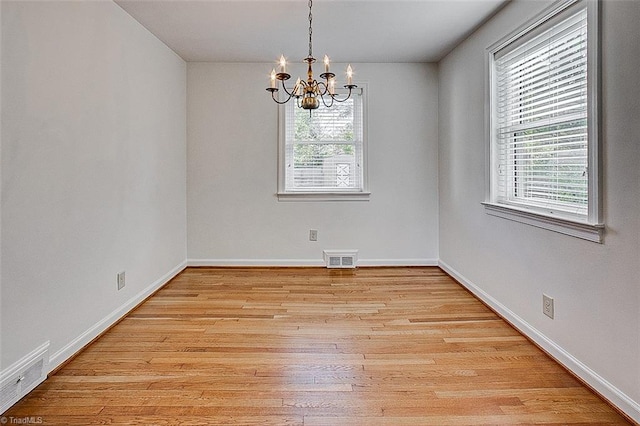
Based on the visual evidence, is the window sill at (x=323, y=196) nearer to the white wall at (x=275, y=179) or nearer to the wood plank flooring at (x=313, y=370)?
the white wall at (x=275, y=179)

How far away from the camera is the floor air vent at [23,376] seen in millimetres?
1826

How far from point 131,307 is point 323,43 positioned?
9.91ft

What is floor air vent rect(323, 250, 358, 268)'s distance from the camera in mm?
4648

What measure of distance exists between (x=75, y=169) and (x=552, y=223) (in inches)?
117

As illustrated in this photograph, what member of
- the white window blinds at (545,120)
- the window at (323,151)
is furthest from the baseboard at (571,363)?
the window at (323,151)

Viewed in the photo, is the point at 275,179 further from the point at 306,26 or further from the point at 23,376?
the point at 23,376

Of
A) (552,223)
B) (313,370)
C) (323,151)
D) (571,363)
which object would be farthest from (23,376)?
(323,151)

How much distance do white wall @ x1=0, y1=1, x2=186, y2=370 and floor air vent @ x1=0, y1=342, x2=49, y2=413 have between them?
5 cm

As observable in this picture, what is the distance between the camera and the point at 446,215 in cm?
443

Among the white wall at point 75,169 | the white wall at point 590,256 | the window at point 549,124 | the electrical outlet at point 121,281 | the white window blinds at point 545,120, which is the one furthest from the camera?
the electrical outlet at point 121,281

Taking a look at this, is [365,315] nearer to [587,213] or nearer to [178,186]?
[587,213]

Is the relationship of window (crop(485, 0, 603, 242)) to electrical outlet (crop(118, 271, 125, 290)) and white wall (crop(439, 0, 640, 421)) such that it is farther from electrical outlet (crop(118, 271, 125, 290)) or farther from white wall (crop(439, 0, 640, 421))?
electrical outlet (crop(118, 271, 125, 290))

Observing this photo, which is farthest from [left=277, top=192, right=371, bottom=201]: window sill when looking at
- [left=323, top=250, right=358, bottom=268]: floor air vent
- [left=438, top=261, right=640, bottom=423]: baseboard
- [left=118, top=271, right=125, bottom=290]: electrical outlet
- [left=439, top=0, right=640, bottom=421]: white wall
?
[left=118, top=271, right=125, bottom=290]: electrical outlet

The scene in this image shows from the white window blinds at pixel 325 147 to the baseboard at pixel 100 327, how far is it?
1867mm
